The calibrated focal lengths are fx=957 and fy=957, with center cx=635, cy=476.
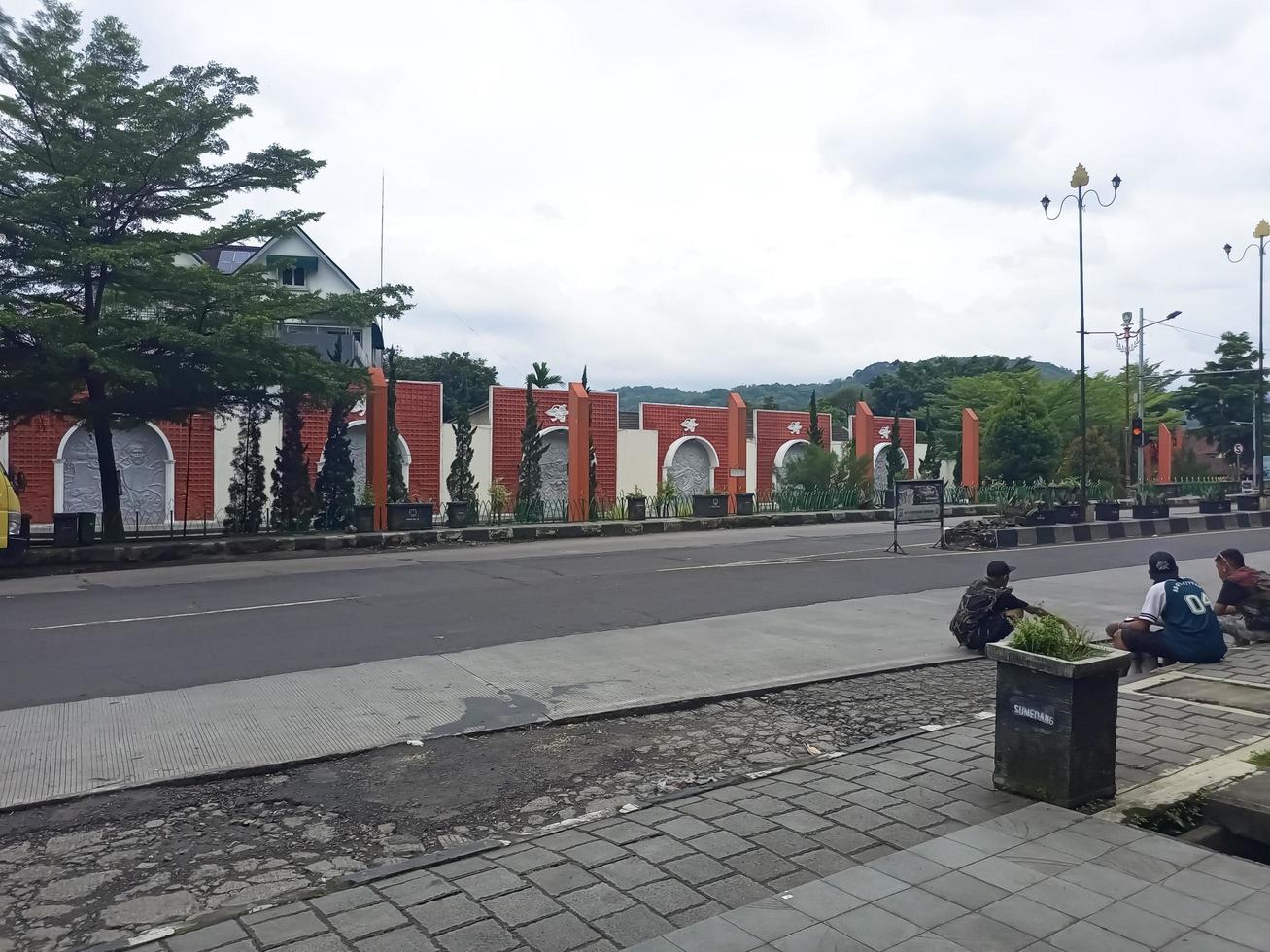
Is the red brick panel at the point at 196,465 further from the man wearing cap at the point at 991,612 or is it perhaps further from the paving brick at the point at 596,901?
the paving brick at the point at 596,901

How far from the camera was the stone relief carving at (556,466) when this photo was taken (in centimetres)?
3102

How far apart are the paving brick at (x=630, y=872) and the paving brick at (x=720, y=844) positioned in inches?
11.6

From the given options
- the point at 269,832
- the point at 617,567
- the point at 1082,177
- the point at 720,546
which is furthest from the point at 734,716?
the point at 1082,177

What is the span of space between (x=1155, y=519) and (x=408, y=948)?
81.4 ft

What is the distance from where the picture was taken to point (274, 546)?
18.5 m

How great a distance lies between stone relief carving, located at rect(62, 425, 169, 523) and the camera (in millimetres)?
24281

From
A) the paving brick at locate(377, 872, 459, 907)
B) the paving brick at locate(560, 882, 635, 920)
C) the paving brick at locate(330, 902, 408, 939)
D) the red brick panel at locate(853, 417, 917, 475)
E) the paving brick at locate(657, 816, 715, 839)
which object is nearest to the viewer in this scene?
the paving brick at locate(330, 902, 408, 939)

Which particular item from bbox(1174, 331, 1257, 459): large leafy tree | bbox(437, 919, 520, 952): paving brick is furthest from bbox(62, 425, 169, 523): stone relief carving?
bbox(1174, 331, 1257, 459): large leafy tree

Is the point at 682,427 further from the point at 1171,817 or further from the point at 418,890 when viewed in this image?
the point at 418,890

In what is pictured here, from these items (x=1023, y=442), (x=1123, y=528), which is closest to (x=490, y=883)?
(x=1123, y=528)

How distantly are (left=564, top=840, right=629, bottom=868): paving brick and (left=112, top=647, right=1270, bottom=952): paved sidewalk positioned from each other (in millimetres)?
12

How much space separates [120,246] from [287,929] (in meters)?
14.8

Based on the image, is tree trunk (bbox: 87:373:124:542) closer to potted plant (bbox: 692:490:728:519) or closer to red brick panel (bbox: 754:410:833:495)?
potted plant (bbox: 692:490:728:519)

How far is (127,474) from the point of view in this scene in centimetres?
2508
